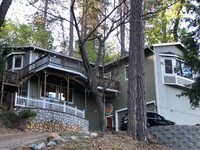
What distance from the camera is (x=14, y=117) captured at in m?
17.5

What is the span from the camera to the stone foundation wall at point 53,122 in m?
18.5

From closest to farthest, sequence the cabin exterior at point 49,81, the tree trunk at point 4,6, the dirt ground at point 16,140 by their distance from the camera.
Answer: the dirt ground at point 16,140, the tree trunk at point 4,6, the cabin exterior at point 49,81

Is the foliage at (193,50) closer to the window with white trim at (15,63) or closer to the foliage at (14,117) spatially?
the foliage at (14,117)

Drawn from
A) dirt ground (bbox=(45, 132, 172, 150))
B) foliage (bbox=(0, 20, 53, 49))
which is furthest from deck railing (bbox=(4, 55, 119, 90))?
dirt ground (bbox=(45, 132, 172, 150))

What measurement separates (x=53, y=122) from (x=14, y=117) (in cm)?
284

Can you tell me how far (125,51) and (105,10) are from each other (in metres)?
6.05

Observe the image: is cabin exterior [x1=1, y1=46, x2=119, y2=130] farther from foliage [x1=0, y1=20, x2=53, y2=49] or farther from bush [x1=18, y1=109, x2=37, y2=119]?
foliage [x1=0, y1=20, x2=53, y2=49]

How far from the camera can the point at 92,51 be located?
3216cm

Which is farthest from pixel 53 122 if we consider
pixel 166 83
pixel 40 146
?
pixel 40 146

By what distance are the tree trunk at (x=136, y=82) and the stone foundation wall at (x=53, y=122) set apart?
8454 mm

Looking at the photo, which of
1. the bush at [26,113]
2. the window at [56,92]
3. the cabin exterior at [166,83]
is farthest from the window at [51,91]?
the bush at [26,113]

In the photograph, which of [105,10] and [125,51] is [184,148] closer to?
[105,10]

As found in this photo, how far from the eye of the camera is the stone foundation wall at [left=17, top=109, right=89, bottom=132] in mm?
18525

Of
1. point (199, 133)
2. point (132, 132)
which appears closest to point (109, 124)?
point (199, 133)
